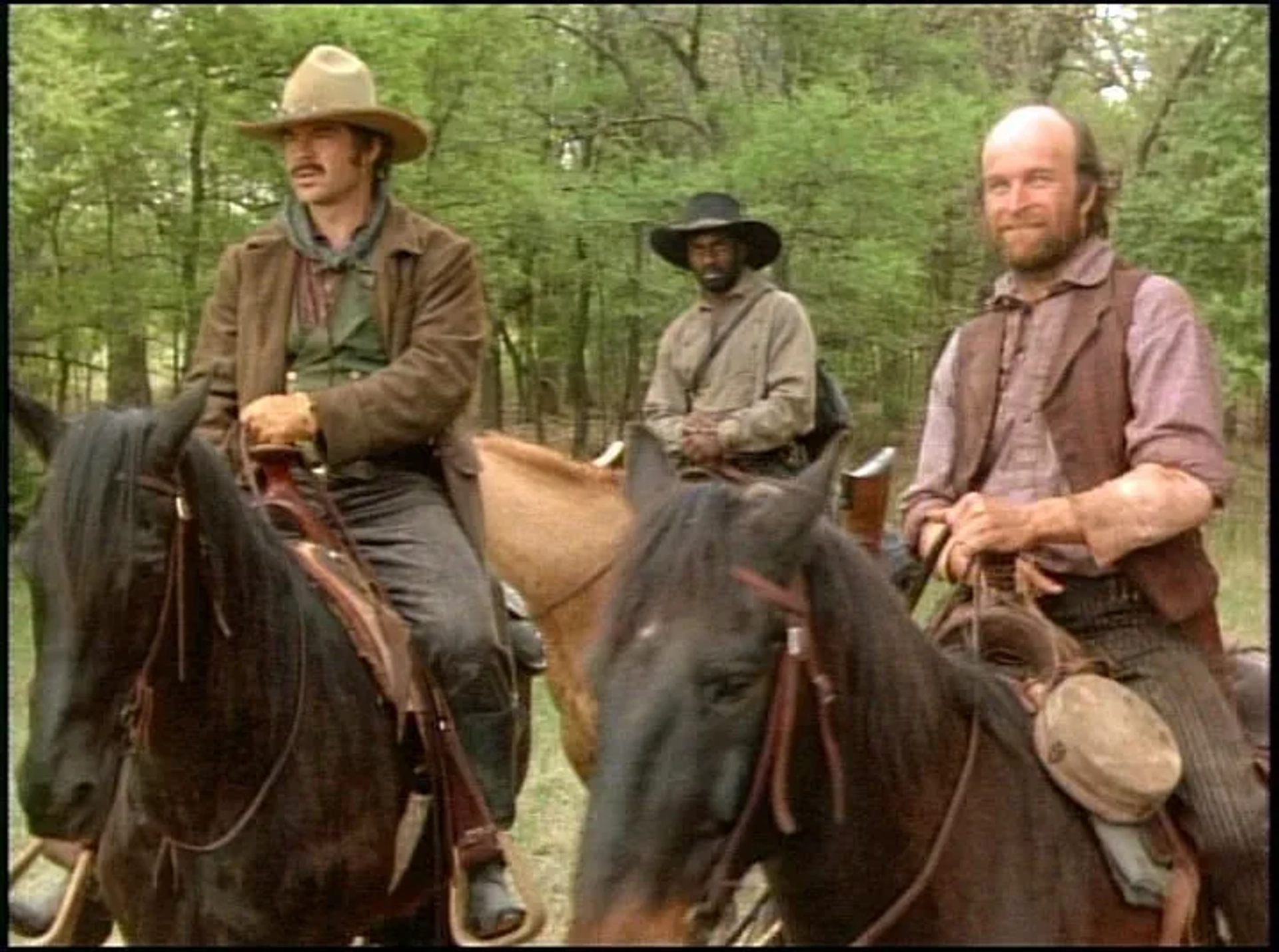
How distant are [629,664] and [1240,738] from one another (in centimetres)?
149

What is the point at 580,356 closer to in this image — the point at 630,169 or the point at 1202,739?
the point at 630,169

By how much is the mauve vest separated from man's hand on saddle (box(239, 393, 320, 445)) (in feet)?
6.68

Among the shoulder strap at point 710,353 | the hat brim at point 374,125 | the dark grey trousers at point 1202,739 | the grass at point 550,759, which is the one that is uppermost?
the hat brim at point 374,125

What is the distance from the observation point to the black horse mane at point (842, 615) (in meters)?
2.89

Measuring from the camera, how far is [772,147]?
18.3m

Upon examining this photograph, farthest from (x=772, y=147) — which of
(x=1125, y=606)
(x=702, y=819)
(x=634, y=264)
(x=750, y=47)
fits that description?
(x=702, y=819)

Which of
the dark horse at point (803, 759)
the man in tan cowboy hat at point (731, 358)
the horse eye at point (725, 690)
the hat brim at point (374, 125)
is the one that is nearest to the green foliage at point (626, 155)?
the man in tan cowboy hat at point (731, 358)

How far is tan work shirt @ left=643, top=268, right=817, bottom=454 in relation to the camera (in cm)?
805

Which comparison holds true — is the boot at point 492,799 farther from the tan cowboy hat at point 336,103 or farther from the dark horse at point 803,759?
the tan cowboy hat at point 336,103

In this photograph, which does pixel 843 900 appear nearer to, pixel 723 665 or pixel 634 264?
pixel 723 665

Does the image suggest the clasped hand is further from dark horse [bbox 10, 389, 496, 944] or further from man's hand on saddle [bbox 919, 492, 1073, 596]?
dark horse [bbox 10, 389, 496, 944]

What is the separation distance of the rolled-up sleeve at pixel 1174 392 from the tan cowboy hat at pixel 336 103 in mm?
2387

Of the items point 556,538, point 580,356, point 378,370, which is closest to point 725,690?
point 378,370

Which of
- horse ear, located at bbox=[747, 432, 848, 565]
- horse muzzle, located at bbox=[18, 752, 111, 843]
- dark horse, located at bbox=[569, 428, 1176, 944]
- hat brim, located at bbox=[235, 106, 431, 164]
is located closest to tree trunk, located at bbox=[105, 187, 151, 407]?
hat brim, located at bbox=[235, 106, 431, 164]
